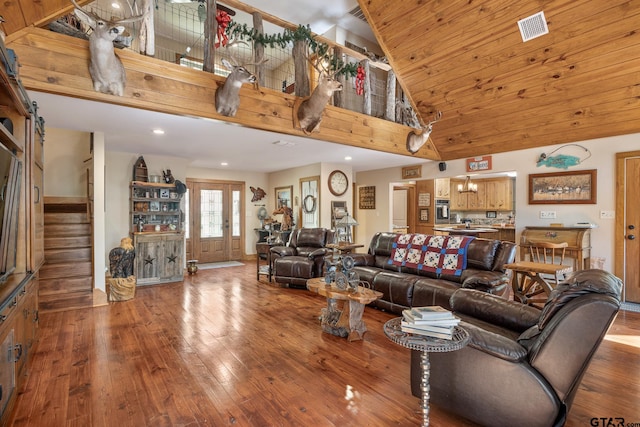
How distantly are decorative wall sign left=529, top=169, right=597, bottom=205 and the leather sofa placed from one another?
2.05 m

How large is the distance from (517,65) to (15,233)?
212 inches

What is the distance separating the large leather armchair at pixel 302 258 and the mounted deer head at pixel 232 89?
2572 millimetres

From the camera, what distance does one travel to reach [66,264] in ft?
13.9

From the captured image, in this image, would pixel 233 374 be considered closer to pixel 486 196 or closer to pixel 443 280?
pixel 443 280

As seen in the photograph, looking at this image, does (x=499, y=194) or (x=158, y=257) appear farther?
(x=499, y=194)

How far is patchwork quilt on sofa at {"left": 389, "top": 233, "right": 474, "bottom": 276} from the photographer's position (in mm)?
3854

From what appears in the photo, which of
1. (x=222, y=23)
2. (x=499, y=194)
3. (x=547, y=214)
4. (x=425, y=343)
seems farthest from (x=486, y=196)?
(x=425, y=343)

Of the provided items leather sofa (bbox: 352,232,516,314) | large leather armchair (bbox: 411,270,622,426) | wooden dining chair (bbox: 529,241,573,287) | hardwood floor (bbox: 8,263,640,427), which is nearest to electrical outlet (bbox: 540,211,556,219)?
wooden dining chair (bbox: 529,241,573,287)

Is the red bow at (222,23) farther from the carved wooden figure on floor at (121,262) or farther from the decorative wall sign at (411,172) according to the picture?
the decorative wall sign at (411,172)

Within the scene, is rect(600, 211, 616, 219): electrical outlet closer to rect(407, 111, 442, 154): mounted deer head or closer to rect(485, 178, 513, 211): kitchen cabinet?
rect(407, 111, 442, 154): mounted deer head

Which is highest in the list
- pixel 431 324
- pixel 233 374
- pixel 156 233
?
pixel 156 233

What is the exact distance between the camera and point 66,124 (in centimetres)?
385

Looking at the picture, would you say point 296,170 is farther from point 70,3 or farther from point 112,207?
point 70,3

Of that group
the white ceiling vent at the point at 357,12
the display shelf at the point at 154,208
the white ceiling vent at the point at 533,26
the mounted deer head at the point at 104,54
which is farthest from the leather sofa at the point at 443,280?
the white ceiling vent at the point at 357,12
